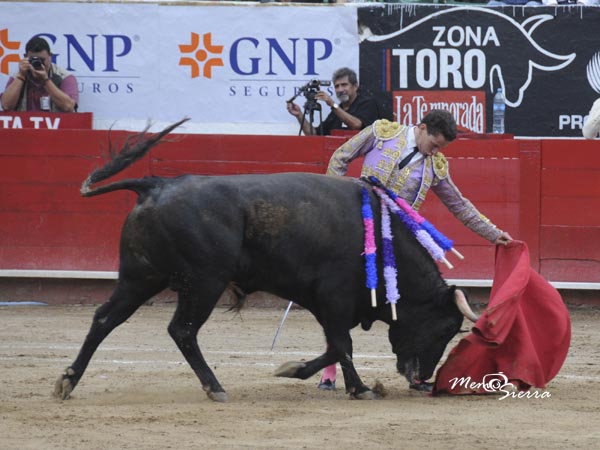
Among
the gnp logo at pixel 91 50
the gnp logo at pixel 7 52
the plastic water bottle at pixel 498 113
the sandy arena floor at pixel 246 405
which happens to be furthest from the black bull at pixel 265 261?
the gnp logo at pixel 7 52

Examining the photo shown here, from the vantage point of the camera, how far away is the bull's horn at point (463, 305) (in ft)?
18.4

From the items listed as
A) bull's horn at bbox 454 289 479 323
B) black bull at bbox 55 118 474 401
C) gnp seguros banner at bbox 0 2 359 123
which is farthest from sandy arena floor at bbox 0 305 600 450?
gnp seguros banner at bbox 0 2 359 123

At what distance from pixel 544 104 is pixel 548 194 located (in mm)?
966

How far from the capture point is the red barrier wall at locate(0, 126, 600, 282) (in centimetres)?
885

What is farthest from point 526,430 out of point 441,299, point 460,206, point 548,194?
point 548,194

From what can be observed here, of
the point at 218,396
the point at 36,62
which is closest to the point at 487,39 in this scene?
the point at 36,62

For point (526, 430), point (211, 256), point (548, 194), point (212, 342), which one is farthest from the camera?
point (548, 194)

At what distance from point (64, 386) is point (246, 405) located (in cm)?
77

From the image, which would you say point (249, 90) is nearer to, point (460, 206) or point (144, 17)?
point (144, 17)

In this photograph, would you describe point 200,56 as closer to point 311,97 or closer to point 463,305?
point 311,97

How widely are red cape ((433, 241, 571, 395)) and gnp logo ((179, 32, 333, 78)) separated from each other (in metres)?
3.89

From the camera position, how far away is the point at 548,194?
8906mm

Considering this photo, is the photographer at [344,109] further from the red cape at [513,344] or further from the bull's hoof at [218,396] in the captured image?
the bull's hoof at [218,396]

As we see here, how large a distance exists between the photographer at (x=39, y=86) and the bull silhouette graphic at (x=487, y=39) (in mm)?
2170
